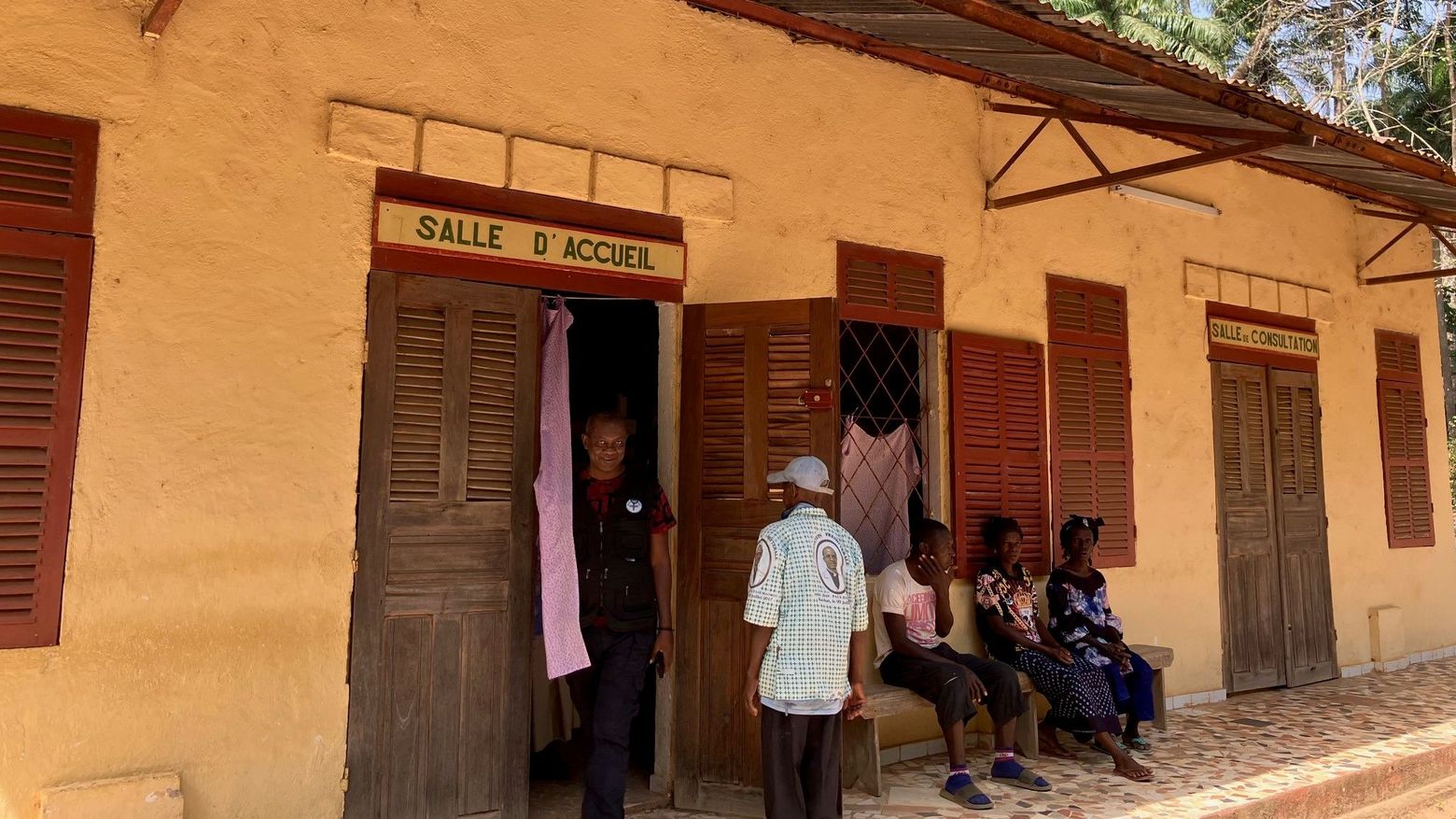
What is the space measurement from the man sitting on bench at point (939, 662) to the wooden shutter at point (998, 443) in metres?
0.63

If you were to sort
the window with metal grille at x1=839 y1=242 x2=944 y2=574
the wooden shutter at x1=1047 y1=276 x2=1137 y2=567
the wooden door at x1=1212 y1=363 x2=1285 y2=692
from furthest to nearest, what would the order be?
the wooden door at x1=1212 y1=363 x2=1285 y2=692
the wooden shutter at x1=1047 y1=276 x2=1137 y2=567
the window with metal grille at x1=839 y1=242 x2=944 y2=574

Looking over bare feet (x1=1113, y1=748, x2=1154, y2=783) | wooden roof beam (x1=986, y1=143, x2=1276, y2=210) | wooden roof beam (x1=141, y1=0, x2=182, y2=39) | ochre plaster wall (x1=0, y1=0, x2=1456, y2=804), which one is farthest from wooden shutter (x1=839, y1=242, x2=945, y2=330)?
wooden roof beam (x1=141, y1=0, x2=182, y2=39)

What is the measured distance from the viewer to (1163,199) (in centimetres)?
726

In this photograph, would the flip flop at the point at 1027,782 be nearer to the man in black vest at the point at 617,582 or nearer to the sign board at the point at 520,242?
the man in black vest at the point at 617,582

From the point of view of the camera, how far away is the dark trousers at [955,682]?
196 inches

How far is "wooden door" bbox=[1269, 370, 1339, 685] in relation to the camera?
25.6ft

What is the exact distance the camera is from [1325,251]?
8.53 meters

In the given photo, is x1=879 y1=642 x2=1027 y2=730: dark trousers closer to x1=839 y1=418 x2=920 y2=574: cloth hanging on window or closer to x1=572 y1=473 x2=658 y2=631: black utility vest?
x1=839 y1=418 x2=920 y2=574: cloth hanging on window

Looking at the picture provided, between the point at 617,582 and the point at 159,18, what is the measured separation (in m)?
2.70

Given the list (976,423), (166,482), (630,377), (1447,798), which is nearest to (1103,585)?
(976,423)

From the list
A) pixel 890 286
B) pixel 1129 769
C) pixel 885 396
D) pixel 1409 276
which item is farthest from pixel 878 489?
pixel 1409 276

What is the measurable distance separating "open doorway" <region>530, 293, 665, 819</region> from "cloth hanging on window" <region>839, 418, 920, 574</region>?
1.14m

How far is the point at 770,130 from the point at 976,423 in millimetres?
2102

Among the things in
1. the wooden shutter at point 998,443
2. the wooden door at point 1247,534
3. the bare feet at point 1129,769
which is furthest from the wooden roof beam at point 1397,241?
the bare feet at point 1129,769
